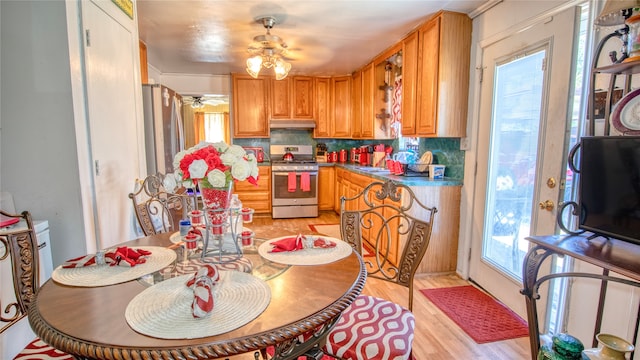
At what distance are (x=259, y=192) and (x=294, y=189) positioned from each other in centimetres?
61

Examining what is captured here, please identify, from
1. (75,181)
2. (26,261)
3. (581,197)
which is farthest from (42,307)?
(581,197)

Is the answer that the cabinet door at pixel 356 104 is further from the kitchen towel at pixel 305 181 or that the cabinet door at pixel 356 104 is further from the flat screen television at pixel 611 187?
the flat screen television at pixel 611 187

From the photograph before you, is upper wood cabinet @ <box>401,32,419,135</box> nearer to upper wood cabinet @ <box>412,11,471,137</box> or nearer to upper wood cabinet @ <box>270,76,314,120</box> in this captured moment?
upper wood cabinet @ <box>412,11,471,137</box>

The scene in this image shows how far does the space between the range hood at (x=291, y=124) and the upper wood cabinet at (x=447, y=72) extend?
8.93ft

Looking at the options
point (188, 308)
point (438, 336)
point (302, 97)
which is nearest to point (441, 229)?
point (438, 336)

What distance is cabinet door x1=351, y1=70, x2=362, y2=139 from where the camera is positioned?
4786 mm

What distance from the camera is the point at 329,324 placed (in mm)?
1031

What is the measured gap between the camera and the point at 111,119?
6.82ft

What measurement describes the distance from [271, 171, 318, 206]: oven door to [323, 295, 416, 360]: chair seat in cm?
366

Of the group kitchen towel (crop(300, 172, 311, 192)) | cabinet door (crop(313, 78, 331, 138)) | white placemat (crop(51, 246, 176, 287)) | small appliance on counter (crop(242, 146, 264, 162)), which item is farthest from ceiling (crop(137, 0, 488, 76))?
white placemat (crop(51, 246, 176, 287))

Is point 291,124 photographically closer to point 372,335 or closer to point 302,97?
point 302,97

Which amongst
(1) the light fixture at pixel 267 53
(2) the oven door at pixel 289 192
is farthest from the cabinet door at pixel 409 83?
(2) the oven door at pixel 289 192

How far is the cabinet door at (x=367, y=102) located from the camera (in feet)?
14.2

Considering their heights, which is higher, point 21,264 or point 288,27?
point 288,27
